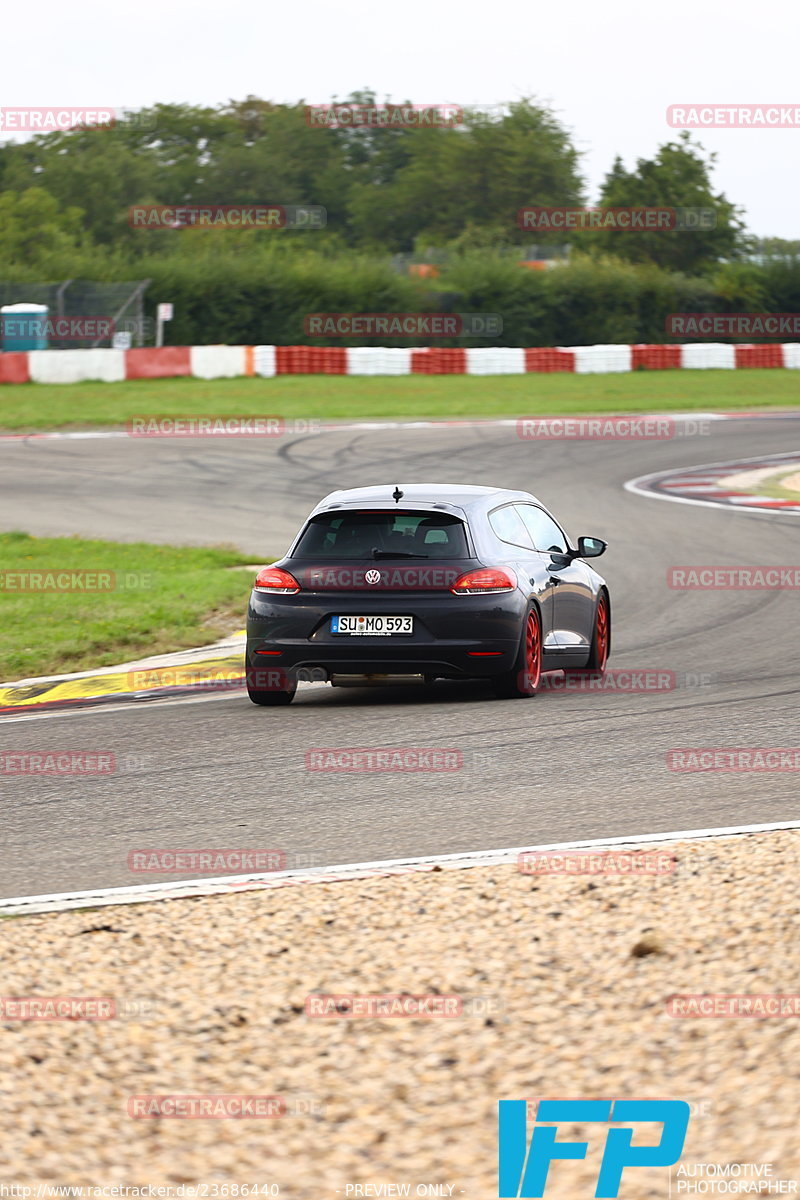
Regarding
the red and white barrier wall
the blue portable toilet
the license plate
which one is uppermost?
the blue portable toilet

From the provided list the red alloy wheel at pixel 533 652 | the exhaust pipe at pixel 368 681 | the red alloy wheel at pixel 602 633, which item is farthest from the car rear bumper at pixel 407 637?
the red alloy wheel at pixel 602 633

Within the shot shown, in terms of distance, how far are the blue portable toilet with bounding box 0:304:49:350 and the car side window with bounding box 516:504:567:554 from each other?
32785mm

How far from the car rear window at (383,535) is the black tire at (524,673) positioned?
0.69 meters

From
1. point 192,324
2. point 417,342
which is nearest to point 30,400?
point 192,324

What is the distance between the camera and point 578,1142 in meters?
4.02

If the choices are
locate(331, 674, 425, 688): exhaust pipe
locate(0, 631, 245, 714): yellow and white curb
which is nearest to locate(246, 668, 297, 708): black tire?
locate(331, 674, 425, 688): exhaust pipe

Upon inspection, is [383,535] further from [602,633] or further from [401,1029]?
[401,1029]

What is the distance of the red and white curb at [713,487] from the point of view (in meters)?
23.0

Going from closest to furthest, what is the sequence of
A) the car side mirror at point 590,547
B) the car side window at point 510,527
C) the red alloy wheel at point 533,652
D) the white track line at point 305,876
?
the white track line at point 305,876 < the red alloy wheel at point 533,652 < the car side window at point 510,527 < the car side mirror at point 590,547

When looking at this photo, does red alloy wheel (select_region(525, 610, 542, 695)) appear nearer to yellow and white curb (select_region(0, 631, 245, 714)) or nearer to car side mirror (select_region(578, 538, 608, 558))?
car side mirror (select_region(578, 538, 608, 558))

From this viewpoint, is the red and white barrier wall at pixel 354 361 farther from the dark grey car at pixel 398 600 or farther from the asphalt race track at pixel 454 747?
the dark grey car at pixel 398 600

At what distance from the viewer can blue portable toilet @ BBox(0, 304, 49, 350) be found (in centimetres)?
4256

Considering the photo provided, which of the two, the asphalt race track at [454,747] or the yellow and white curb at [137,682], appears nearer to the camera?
the asphalt race track at [454,747]

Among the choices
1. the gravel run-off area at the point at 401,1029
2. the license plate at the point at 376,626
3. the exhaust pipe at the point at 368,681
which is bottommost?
the exhaust pipe at the point at 368,681
